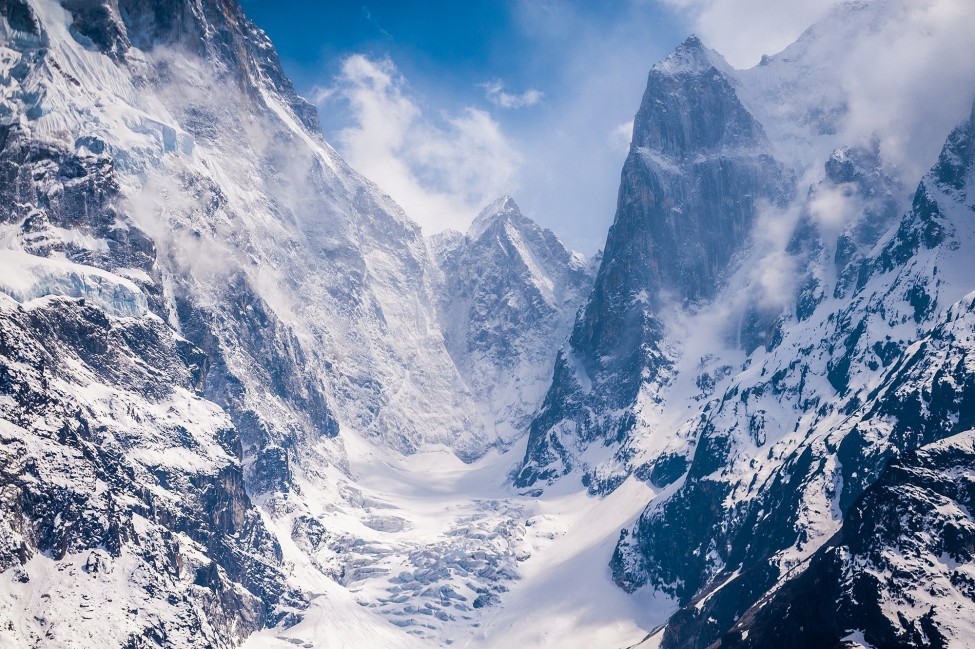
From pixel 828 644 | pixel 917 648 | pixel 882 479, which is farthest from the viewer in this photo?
pixel 882 479

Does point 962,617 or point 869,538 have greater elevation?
point 869,538

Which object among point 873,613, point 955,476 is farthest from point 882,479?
point 873,613

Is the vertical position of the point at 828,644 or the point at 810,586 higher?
the point at 810,586

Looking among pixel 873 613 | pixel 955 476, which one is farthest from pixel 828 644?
pixel 955 476

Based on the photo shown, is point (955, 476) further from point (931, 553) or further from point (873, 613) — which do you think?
point (873, 613)

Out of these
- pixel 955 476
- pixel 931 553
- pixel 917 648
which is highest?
pixel 955 476

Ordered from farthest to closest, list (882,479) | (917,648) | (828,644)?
(882,479) → (828,644) → (917,648)

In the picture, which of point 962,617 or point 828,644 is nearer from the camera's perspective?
point 962,617

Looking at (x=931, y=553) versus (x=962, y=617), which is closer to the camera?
(x=962, y=617)

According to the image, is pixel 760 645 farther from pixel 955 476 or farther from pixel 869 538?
pixel 955 476
